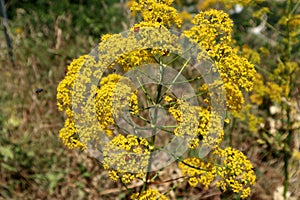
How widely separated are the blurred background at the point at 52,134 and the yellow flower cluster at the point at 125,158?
5.74 feet

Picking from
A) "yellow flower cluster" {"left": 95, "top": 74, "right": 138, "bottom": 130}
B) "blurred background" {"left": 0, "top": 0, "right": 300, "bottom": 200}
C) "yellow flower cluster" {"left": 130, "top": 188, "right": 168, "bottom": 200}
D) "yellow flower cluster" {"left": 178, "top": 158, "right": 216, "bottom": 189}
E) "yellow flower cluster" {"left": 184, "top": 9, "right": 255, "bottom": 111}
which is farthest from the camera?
"blurred background" {"left": 0, "top": 0, "right": 300, "bottom": 200}

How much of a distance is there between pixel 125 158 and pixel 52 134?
3.40 metres

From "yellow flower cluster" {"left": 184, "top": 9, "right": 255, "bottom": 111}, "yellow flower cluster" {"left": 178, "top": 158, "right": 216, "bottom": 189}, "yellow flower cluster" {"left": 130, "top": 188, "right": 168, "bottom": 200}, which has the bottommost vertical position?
"yellow flower cluster" {"left": 130, "top": 188, "right": 168, "bottom": 200}

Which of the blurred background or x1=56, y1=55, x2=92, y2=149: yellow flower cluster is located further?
the blurred background

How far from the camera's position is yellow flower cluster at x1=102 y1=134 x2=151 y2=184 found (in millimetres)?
2287

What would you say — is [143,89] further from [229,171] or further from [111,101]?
[229,171]

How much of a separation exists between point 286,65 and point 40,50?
14.6 feet

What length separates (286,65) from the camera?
3779mm

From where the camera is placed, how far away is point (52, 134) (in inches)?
215

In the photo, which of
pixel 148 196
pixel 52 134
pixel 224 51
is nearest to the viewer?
pixel 224 51

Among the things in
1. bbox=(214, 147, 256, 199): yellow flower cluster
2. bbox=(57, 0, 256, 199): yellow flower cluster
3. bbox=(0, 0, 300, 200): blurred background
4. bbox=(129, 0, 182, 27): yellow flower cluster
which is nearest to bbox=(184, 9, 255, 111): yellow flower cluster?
bbox=(57, 0, 256, 199): yellow flower cluster

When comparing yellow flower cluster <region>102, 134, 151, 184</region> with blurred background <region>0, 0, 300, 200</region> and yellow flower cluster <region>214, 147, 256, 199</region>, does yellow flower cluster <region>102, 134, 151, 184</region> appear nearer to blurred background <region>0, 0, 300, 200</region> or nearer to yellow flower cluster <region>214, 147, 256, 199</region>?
yellow flower cluster <region>214, 147, 256, 199</region>

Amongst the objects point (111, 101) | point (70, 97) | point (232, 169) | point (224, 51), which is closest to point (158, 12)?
point (224, 51)

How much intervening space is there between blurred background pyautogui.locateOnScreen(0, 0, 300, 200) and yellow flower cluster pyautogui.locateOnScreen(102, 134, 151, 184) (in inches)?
68.9
